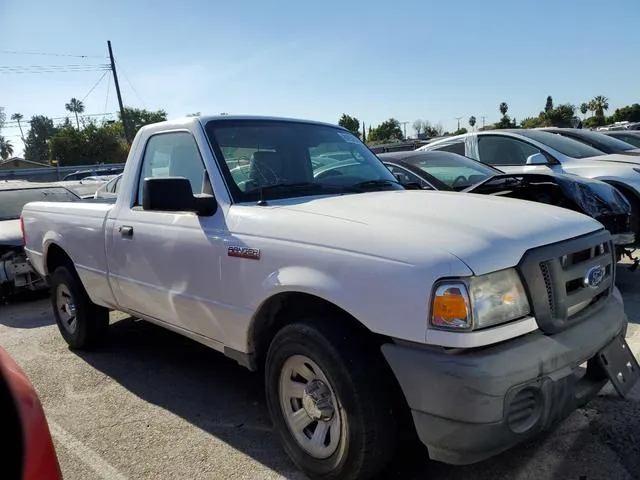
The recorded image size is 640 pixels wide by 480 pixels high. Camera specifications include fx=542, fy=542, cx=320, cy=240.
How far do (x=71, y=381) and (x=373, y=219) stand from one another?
3085 millimetres

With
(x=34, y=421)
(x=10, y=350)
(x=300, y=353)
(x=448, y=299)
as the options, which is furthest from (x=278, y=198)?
A: (x=10, y=350)

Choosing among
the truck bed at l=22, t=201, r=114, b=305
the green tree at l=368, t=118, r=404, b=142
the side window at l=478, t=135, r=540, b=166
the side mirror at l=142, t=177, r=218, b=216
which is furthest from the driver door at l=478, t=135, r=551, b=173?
the green tree at l=368, t=118, r=404, b=142

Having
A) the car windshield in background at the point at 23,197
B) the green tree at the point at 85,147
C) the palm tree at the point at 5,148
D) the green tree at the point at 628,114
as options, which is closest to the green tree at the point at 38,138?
the palm tree at the point at 5,148

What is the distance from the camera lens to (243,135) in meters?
3.59

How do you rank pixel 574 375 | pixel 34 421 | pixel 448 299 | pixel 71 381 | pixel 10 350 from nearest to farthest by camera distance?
pixel 34 421
pixel 448 299
pixel 574 375
pixel 71 381
pixel 10 350

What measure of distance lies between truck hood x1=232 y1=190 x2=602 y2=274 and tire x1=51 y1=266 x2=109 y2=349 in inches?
97.2

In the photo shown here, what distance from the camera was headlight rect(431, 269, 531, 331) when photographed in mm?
2164

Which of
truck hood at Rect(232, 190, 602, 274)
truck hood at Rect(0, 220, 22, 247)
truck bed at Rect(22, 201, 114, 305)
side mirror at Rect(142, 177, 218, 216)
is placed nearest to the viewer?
truck hood at Rect(232, 190, 602, 274)

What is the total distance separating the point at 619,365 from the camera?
2646 millimetres

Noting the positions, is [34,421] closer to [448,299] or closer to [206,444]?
[448,299]

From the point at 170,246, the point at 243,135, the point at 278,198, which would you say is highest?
the point at 243,135

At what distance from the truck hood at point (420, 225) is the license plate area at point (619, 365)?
0.58m

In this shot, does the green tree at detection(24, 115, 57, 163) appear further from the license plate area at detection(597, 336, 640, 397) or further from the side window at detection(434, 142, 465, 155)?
the license plate area at detection(597, 336, 640, 397)

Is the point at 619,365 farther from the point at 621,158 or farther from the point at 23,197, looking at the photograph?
the point at 23,197
